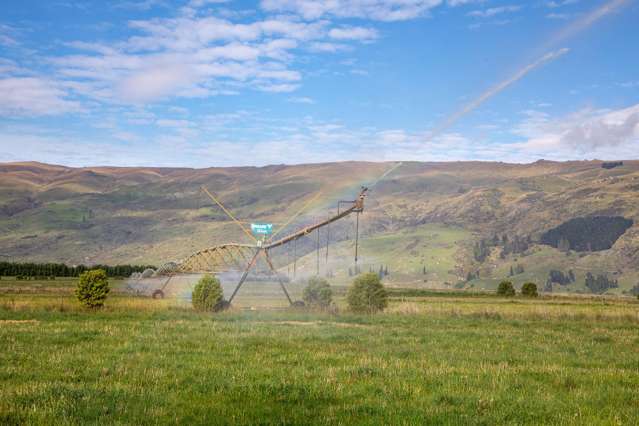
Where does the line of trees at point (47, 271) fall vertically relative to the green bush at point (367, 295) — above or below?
below

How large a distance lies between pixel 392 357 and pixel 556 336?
1361 cm

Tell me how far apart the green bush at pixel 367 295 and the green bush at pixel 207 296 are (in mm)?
10324

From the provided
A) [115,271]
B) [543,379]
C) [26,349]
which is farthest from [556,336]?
[115,271]

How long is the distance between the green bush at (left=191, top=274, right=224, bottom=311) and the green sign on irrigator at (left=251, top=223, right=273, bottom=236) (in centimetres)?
526

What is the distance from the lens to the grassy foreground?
12.8m

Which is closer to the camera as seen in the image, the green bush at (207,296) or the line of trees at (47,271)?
the green bush at (207,296)

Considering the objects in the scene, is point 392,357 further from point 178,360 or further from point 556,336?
point 556,336

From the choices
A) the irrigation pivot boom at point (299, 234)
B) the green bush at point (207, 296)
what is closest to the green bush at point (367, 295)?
the irrigation pivot boom at point (299, 234)

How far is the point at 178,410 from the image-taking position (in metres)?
12.7

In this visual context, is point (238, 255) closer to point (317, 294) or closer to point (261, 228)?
point (261, 228)

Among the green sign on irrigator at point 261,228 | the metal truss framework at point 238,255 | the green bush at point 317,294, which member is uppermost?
the green sign on irrigator at point 261,228

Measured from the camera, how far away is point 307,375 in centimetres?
1716

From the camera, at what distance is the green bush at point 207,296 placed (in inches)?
1720

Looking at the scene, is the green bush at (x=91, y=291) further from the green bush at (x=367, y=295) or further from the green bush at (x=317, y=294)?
the green bush at (x=367, y=295)
